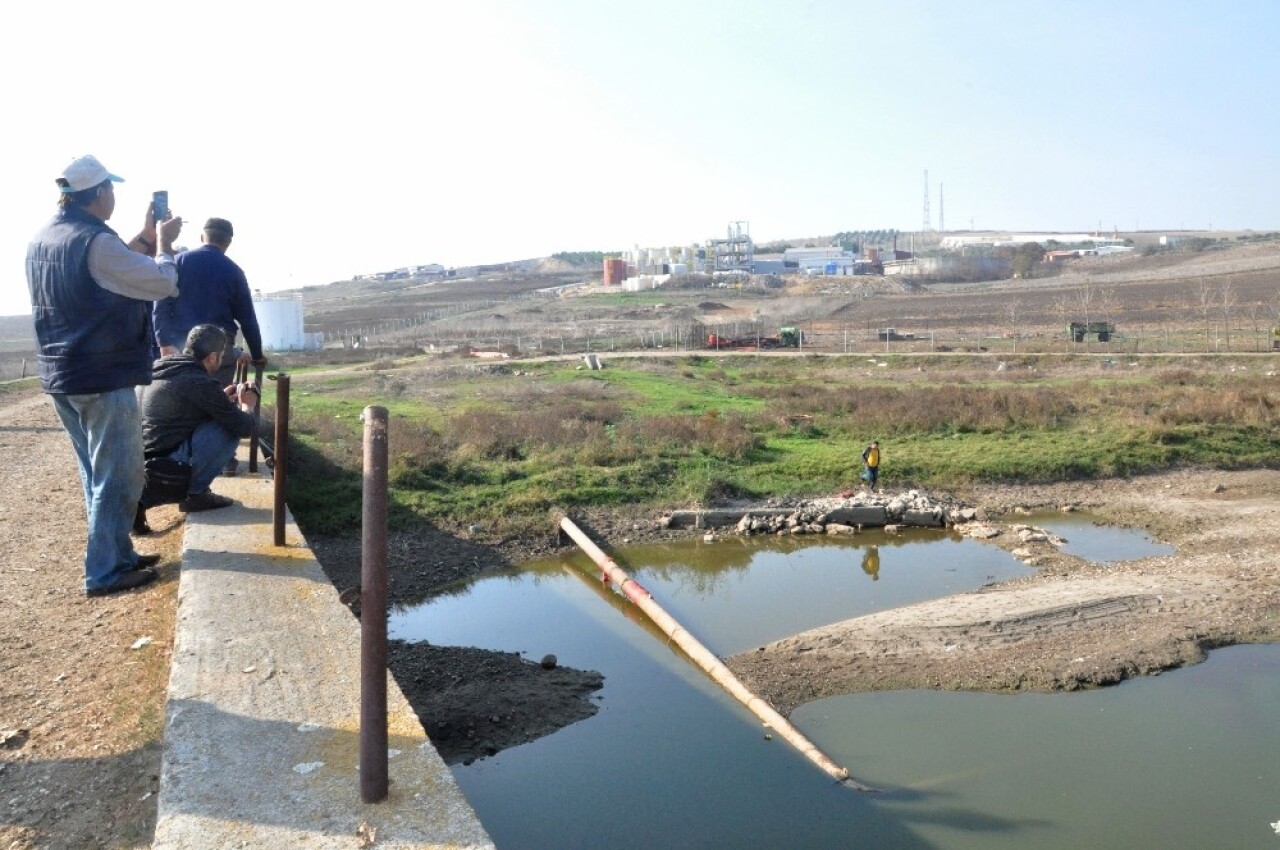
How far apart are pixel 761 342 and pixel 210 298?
122 ft

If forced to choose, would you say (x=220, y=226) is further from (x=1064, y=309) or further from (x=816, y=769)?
(x=1064, y=309)

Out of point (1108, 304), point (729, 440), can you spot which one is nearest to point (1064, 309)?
point (1108, 304)

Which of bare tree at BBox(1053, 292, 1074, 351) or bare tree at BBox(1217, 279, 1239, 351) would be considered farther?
bare tree at BBox(1053, 292, 1074, 351)

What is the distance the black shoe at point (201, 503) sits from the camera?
694 centimetres

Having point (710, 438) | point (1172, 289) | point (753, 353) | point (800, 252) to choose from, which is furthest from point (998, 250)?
point (710, 438)

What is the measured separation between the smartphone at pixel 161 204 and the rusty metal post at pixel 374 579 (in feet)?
12.7

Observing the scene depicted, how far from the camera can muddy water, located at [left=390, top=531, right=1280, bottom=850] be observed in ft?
21.3

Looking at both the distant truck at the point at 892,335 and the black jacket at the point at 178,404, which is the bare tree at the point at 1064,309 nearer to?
the distant truck at the point at 892,335

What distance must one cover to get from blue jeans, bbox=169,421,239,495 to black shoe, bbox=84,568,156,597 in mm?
1179

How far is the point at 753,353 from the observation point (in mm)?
40031

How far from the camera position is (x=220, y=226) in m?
7.50

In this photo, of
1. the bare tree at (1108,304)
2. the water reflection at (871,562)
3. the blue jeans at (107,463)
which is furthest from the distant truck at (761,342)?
the blue jeans at (107,463)

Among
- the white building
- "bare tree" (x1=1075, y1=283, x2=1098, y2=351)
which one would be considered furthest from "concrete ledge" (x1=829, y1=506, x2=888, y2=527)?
the white building

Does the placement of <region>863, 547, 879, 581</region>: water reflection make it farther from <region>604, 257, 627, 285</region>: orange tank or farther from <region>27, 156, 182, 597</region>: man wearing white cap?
<region>604, 257, 627, 285</region>: orange tank
